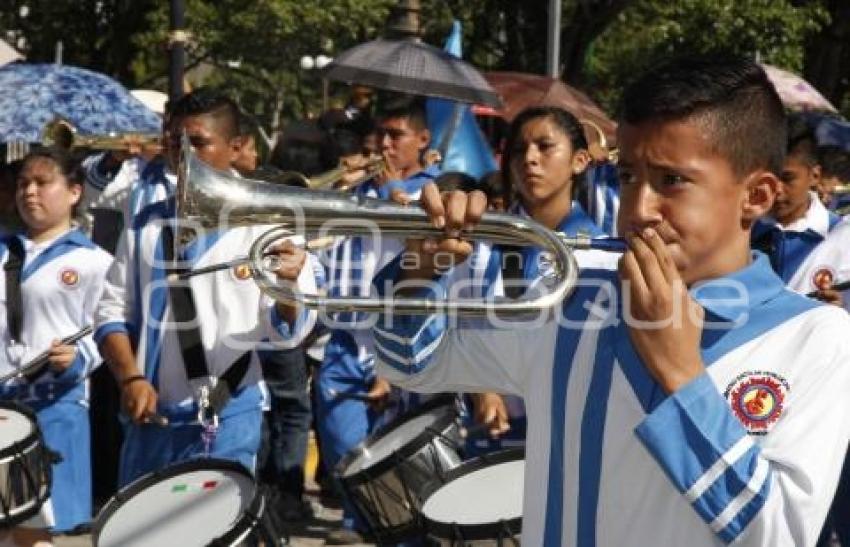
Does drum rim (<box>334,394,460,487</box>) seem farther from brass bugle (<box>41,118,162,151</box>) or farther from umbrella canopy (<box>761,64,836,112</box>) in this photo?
umbrella canopy (<box>761,64,836,112</box>)

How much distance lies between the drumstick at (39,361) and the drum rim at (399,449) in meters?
1.32

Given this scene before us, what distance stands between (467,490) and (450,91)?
219 inches

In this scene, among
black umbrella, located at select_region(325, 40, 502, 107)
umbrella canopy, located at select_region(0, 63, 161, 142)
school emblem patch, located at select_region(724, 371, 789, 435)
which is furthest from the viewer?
umbrella canopy, located at select_region(0, 63, 161, 142)

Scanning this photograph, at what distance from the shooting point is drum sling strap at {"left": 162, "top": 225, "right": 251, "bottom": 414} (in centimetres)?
584

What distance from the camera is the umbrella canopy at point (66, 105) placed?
10594mm

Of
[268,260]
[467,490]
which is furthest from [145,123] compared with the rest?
[268,260]

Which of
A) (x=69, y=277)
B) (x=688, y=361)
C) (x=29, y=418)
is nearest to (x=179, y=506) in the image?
(x=29, y=418)

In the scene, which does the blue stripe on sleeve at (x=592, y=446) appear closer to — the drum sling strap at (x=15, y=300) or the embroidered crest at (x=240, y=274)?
the embroidered crest at (x=240, y=274)

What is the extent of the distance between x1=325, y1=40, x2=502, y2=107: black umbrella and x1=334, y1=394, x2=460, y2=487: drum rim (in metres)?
4.34

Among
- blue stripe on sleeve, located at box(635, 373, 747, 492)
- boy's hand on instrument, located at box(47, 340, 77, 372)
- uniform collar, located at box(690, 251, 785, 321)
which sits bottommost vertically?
boy's hand on instrument, located at box(47, 340, 77, 372)

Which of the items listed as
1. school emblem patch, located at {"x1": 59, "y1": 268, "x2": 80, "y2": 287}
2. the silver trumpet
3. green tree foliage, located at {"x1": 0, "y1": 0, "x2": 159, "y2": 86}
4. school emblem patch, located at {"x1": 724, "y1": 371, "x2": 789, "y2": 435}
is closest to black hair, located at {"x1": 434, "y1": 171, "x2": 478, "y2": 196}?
school emblem patch, located at {"x1": 59, "y1": 268, "x2": 80, "y2": 287}

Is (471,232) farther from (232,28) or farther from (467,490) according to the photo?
(232,28)

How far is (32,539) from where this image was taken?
664 centimetres

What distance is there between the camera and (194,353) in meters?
5.87
